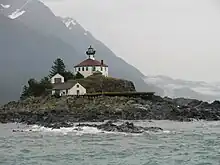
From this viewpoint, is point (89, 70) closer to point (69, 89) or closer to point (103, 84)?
point (103, 84)

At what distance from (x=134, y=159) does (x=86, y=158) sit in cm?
319

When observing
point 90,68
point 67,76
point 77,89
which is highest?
point 90,68

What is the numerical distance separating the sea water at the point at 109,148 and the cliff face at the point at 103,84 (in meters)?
56.0

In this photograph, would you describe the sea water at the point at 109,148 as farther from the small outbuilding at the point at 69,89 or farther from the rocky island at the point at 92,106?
the small outbuilding at the point at 69,89

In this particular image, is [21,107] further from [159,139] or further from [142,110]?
[159,139]

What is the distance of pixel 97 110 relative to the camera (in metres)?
82.7

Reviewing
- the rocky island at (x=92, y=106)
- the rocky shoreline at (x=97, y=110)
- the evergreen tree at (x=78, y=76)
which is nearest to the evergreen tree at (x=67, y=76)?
the rocky island at (x=92, y=106)

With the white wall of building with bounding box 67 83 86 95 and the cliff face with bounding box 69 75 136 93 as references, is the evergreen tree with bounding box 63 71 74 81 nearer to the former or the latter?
the cliff face with bounding box 69 75 136 93

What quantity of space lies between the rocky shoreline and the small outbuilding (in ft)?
25.4

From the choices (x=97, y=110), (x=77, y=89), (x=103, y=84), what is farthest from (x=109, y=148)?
(x=103, y=84)

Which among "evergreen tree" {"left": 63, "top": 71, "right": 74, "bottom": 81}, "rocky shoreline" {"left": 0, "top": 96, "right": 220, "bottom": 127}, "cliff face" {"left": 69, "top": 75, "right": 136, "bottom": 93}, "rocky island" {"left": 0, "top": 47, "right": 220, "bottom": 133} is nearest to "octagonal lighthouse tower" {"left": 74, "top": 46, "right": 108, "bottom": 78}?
"rocky island" {"left": 0, "top": 47, "right": 220, "bottom": 133}

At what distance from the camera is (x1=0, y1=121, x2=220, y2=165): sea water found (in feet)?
104

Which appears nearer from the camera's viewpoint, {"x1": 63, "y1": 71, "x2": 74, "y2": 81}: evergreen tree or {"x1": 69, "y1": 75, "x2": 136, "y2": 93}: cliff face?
{"x1": 69, "y1": 75, "x2": 136, "y2": 93}: cliff face

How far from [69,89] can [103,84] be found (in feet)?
25.9
